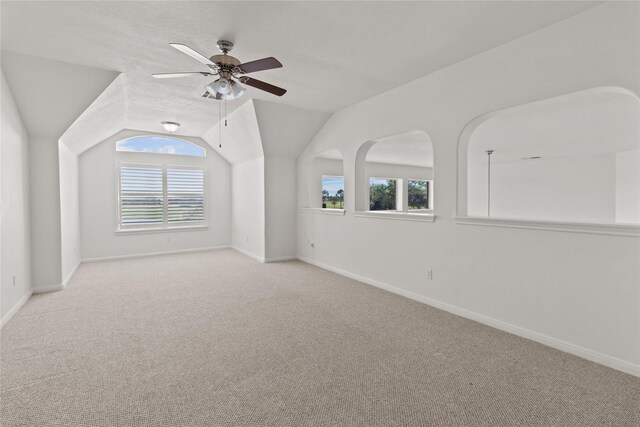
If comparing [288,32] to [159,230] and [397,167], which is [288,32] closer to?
[159,230]

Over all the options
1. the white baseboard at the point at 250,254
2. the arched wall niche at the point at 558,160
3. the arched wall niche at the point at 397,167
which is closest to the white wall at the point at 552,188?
the arched wall niche at the point at 558,160

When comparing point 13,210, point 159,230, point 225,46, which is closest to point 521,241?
point 225,46

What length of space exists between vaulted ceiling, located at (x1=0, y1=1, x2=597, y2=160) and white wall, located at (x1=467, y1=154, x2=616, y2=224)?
427 cm

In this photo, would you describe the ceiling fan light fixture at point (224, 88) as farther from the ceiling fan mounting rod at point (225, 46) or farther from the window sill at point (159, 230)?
the window sill at point (159, 230)

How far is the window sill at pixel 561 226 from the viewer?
7.34 ft

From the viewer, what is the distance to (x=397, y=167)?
1050cm

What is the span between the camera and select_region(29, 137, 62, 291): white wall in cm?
408

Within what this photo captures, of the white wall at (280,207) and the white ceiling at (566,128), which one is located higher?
the white ceiling at (566,128)

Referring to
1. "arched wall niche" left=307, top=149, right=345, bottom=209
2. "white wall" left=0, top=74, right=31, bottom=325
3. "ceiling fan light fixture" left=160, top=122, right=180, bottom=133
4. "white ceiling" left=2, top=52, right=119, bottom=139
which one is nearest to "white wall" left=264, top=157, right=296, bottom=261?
"ceiling fan light fixture" left=160, top=122, right=180, bottom=133

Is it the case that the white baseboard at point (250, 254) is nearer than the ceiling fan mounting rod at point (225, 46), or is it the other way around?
the ceiling fan mounting rod at point (225, 46)

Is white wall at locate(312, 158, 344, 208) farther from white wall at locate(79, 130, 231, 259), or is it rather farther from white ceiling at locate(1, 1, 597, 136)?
white ceiling at locate(1, 1, 597, 136)

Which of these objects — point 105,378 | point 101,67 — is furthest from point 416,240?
point 101,67

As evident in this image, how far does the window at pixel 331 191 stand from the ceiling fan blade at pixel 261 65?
5.98m

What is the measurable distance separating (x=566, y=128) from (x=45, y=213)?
7.68 m
